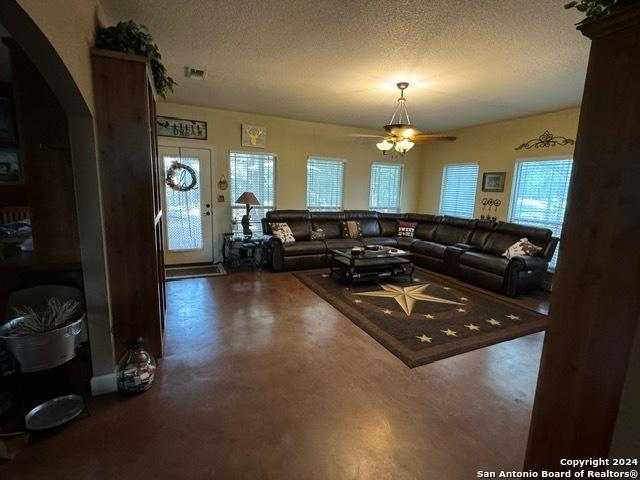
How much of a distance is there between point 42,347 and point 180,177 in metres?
3.99

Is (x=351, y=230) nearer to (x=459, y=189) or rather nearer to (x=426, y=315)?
(x=459, y=189)

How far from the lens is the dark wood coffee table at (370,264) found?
4.43 m

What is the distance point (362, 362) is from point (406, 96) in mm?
3513

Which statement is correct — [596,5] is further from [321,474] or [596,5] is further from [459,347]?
[459,347]

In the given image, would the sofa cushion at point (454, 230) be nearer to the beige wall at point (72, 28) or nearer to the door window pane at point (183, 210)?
the door window pane at point (183, 210)

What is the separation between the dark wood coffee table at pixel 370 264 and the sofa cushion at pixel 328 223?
1.29m

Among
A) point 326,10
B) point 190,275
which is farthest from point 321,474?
point 190,275

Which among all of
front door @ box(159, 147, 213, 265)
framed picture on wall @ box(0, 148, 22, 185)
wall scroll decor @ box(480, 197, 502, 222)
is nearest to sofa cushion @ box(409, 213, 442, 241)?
wall scroll decor @ box(480, 197, 502, 222)

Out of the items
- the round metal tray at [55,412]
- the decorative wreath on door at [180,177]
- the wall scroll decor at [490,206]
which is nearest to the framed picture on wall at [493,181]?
the wall scroll decor at [490,206]

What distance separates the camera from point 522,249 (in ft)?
14.6

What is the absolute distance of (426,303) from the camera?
379cm

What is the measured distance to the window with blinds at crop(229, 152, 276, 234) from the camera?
560 centimetres

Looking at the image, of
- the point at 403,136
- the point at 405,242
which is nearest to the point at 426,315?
the point at 403,136

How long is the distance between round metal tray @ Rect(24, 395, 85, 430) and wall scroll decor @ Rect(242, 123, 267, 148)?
4568mm
